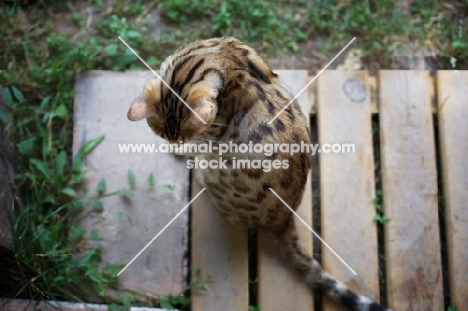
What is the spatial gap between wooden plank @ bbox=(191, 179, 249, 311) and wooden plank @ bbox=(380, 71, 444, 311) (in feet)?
2.48

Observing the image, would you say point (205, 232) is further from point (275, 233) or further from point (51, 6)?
point (51, 6)

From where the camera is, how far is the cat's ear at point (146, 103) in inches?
87.4

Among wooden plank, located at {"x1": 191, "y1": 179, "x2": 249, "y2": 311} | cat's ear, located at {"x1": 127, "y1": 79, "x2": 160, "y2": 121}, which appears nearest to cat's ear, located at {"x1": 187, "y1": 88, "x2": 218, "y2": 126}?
cat's ear, located at {"x1": 127, "y1": 79, "x2": 160, "y2": 121}

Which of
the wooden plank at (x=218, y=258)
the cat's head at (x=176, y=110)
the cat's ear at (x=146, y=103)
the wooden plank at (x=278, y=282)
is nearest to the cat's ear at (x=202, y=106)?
the cat's head at (x=176, y=110)

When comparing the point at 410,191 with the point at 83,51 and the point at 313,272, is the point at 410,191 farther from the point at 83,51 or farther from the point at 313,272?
the point at 83,51

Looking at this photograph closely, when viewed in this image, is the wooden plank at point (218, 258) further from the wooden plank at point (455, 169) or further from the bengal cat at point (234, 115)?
the wooden plank at point (455, 169)

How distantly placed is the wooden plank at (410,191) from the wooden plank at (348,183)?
0.29 ft

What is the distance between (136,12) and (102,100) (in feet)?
2.30

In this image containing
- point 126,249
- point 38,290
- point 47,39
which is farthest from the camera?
point 47,39

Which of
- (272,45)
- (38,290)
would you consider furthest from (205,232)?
(272,45)

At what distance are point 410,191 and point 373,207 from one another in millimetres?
216

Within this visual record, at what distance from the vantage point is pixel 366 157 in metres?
2.95

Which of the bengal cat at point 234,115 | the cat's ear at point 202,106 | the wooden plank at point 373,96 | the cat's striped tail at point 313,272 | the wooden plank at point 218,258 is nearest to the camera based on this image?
the cat's ear at point 202,106

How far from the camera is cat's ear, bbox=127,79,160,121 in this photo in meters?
2.22
